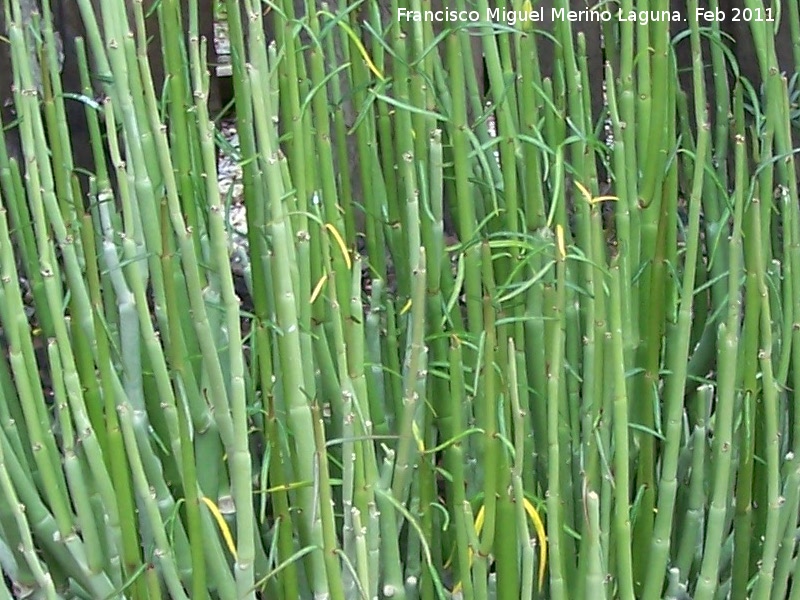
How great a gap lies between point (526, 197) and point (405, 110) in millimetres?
120

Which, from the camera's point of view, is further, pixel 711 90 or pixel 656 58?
pixel 711 90

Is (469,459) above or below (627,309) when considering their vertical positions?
below

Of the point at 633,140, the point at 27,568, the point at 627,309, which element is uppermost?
the point at 633,140

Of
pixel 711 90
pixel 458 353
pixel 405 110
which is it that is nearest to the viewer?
pixel 458 353

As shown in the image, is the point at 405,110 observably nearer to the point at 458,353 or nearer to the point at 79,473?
the point at 458,353

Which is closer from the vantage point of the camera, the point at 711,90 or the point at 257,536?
the point at 257,536

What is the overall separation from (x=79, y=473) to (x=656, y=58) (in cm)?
52

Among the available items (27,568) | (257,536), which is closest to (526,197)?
(257,536)

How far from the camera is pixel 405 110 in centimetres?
70

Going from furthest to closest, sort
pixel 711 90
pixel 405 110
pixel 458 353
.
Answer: pixel 711 90 → pixel 405 110 → pixel 458 353

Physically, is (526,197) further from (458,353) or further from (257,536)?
(257,536)

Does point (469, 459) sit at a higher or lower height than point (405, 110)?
lower

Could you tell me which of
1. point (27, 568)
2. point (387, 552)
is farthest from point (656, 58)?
point (27, 568)

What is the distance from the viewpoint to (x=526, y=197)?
749 mm
